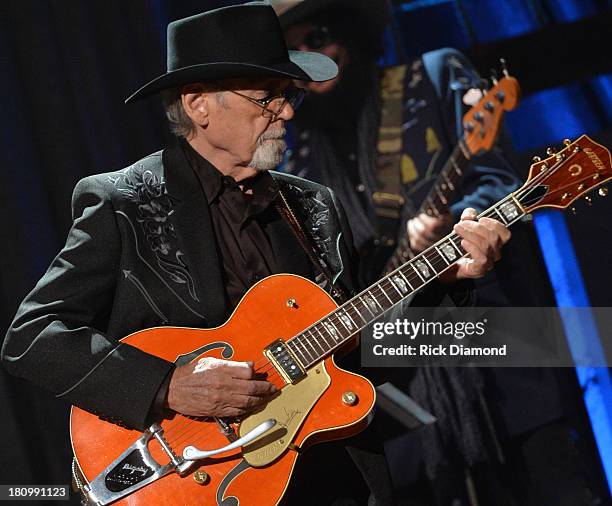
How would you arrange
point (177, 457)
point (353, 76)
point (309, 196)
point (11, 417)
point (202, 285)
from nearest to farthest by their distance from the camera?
point (177, 457)
point (202, 285)
point (309, 196)
point (11, 417)
point (353, 76)

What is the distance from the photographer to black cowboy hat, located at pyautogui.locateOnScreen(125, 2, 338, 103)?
7.55 feet

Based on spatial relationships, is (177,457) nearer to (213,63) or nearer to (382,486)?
(382,486)

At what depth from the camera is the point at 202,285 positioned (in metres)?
2.24

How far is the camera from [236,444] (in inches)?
79.4

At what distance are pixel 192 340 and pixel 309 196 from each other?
0.65 meters

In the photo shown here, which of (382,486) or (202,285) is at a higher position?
(202,285)

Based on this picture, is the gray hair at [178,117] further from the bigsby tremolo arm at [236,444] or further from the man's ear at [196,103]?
the bigsby tremolo arm at [236,444]

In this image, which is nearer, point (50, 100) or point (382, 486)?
point (382, 486)

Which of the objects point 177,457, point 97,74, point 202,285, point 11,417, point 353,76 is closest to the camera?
point 177,457

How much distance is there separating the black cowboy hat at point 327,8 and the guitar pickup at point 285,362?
80.1 inches

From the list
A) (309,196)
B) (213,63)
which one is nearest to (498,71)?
(309,196)

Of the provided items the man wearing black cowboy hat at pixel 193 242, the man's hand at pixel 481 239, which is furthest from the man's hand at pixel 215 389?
the man's hand at pixel 481 239

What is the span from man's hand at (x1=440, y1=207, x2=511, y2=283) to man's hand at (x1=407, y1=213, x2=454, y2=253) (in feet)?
4.08

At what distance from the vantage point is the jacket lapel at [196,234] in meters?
2.23
